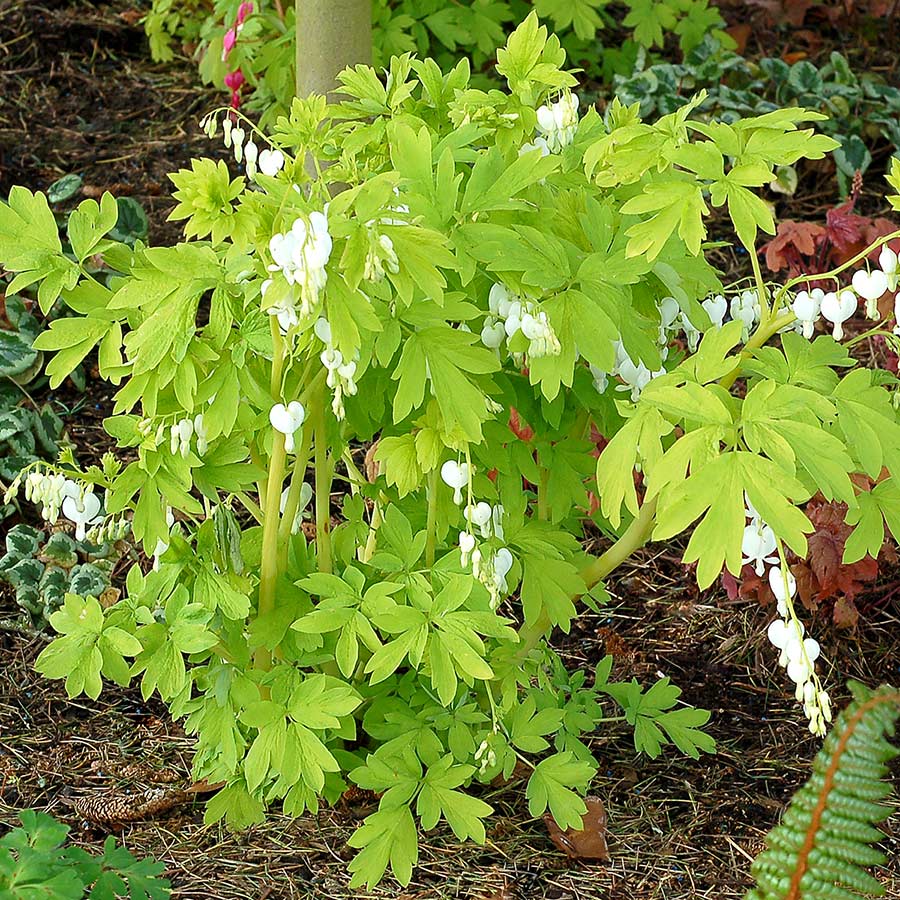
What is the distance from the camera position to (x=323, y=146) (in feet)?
7.06

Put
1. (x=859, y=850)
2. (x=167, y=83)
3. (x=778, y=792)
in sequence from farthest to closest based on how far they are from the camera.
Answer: (x=167, y=83), (x=778, y=792), (x=859, y=850)

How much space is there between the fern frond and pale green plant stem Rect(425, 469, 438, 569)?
883 mm

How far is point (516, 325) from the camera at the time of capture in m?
2.01

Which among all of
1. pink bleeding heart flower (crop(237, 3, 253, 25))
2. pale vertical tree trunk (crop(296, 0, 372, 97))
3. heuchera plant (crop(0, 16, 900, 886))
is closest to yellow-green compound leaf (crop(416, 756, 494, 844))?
heuchera plant (crop(0, 16, 900, 886))

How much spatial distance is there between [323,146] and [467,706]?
1134mm

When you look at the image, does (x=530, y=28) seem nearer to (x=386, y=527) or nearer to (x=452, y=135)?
(x=452, y=135)

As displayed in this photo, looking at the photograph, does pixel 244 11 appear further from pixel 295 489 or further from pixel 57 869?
pixel 57 869

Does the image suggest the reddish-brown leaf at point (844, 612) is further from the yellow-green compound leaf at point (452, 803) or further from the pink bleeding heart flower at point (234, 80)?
the pink bleeding heart flower at point (234, 80)

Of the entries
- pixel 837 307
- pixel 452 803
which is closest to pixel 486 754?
pixel 452 803

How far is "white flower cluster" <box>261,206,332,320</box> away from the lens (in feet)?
5.53

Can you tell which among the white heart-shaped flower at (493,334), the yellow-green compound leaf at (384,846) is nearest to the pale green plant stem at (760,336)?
the white heart-shaped flower at (493,334)

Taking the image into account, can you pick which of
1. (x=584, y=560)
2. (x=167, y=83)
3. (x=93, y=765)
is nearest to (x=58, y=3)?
(x=167, y=83)

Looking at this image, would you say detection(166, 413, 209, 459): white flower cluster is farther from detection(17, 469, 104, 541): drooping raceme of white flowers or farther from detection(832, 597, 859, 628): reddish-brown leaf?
detection(832, 597, 859, 628): reddish-brown leaf

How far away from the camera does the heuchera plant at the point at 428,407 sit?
1879mm
